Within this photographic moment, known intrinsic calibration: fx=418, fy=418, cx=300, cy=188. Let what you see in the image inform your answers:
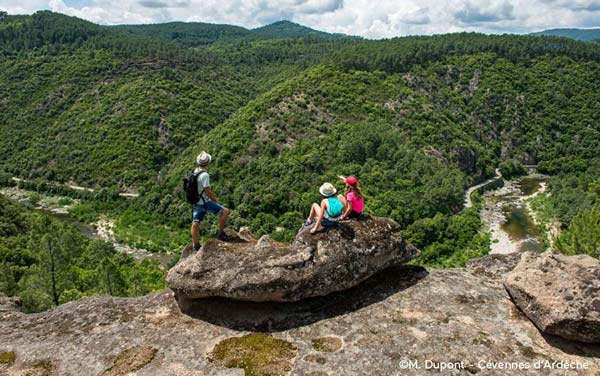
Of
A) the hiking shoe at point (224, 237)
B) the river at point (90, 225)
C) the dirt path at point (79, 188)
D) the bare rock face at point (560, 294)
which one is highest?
the hiking shoe at point (224, 237)

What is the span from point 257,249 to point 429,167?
3360 inches

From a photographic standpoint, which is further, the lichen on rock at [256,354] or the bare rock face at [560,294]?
the lichen on rock at [256,354]

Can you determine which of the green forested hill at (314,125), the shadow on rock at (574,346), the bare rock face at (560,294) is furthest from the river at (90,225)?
the shadow on rock at (574,346)

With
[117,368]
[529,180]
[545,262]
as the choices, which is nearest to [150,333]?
[117,368]

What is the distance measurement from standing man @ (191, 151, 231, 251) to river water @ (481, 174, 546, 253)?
6892cm

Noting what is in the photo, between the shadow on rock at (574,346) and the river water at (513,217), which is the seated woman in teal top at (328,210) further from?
the river water at (513,217)

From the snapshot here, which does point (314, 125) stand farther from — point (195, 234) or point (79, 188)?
point (195, 234)

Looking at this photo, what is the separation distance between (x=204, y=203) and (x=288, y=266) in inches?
149

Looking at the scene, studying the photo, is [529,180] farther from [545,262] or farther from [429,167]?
[545,262]

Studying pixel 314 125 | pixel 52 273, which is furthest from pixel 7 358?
pixel 314 125

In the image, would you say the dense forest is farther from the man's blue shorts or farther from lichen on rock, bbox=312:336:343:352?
lichen on rock, bbox=312:336:343:352

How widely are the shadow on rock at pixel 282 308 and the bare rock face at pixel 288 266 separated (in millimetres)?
524

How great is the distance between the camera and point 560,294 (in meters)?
11.4

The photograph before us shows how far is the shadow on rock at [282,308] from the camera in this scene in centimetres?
1276
